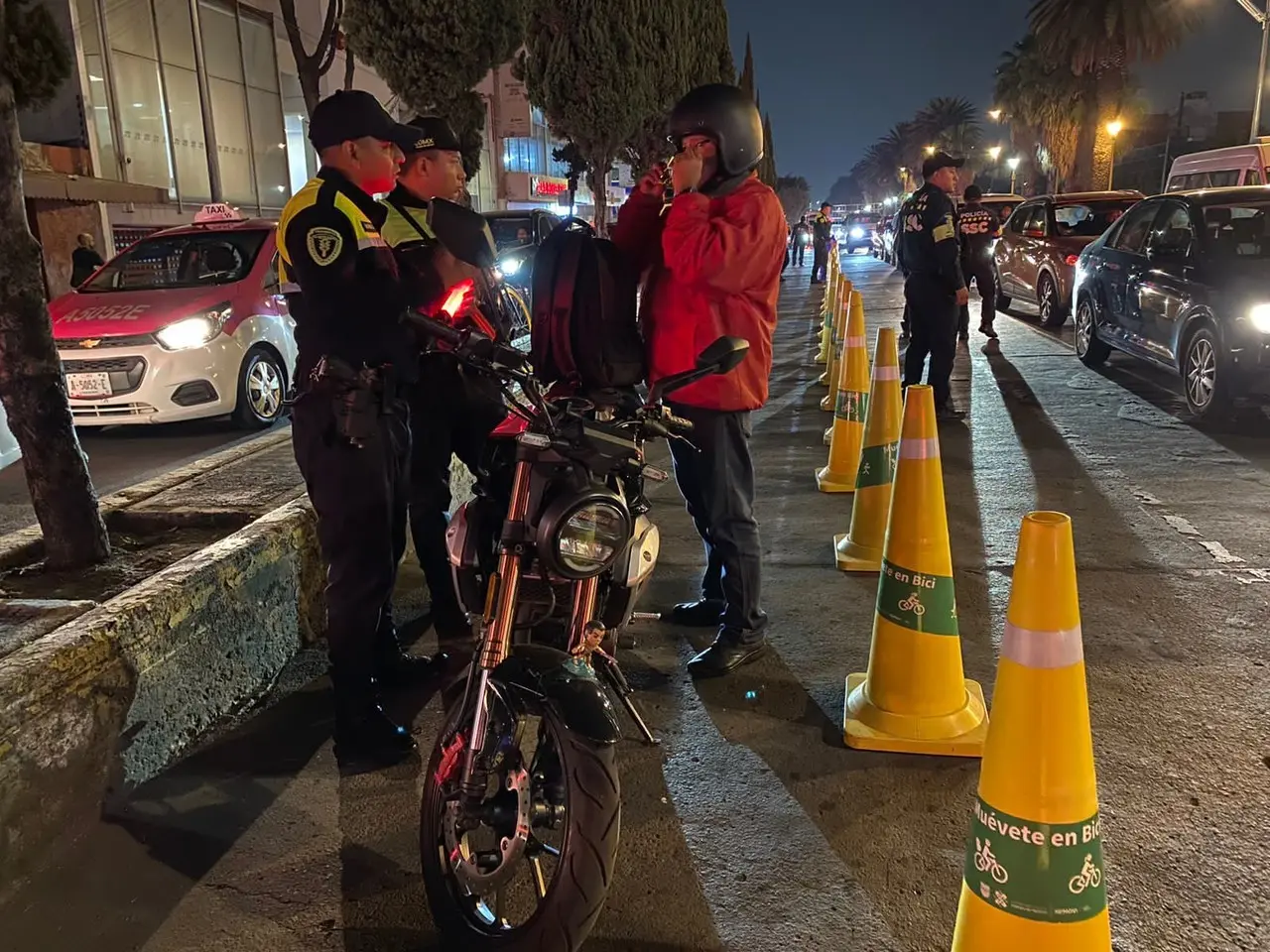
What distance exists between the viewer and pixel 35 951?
237 centimetres

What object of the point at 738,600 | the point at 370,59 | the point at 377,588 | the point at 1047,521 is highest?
the point at 370,59

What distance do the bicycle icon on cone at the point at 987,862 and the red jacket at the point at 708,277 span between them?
72.8 inches

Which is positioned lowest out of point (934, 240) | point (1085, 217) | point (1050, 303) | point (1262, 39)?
point (1050, 303)

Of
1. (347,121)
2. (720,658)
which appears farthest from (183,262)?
(720,658)

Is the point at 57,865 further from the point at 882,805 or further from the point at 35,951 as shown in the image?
the point at 882,805

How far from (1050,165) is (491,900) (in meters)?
48.1

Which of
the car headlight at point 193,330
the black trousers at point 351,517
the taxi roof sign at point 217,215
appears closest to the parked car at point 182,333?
the car headlight at point 193,330

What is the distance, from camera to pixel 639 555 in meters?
2.53

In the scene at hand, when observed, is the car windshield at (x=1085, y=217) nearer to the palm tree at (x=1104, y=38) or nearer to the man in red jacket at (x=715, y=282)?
the man in red jacket at (x=715, y=282)

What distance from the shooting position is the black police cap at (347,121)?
3.08m

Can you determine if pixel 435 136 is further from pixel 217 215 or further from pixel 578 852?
pixel 217 215

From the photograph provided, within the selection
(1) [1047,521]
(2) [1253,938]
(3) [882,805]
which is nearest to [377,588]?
(3) [882,805]

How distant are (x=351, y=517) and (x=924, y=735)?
1.93 metres

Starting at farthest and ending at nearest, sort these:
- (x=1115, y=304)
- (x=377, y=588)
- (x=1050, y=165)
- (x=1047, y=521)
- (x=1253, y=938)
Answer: (x=1050, y=165)
(x=1115, y=304)
(x=377, y=588)
(x=1253, y=938)
(x=1047, y=521)
